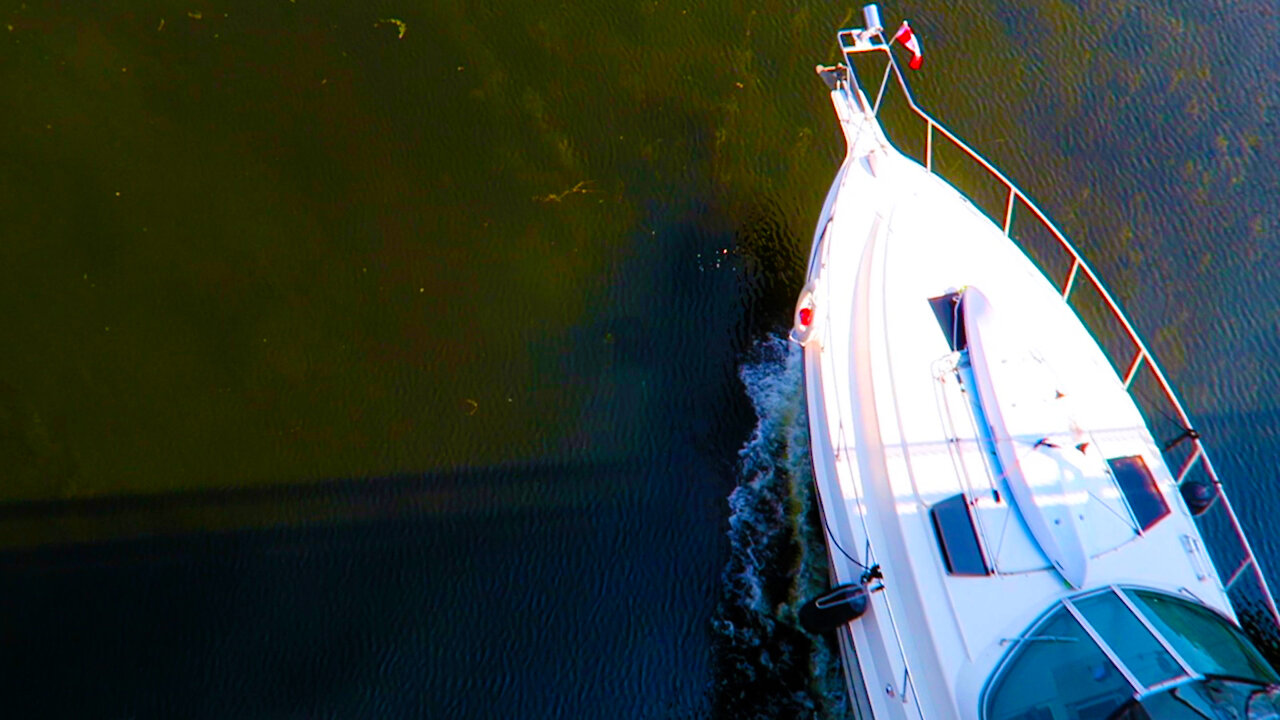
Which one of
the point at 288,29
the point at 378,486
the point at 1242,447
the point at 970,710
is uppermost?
the point at 288,29

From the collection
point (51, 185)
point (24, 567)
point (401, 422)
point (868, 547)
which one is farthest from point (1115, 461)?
point (51, 185)

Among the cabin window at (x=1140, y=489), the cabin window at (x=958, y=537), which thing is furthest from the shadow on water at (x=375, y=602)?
the cabin window at (x=1140, y=489)

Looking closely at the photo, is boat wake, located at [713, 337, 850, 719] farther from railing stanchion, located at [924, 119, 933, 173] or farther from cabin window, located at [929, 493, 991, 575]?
railing stanchion, located at [924, 119, 933, 173]

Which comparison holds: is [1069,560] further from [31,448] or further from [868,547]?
[31,448]

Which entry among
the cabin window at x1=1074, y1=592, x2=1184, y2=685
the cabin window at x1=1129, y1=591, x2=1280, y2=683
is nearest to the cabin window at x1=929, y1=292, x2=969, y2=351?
the cabin window at x1=1074, y1=592, x2=1184, y2=685

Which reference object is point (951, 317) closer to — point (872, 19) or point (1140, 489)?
point (1140, 489)

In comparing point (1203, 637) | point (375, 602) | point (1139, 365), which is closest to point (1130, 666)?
point (1203, 637)
